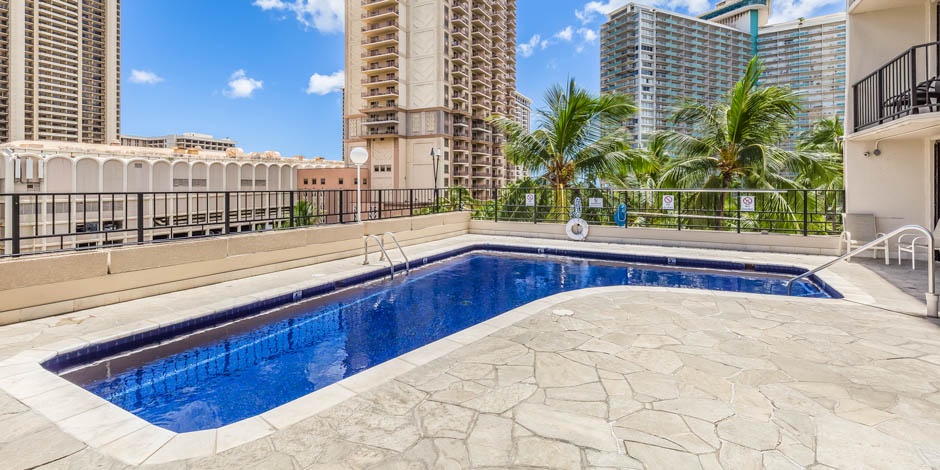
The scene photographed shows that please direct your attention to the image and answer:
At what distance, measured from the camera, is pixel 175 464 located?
2.09 metres

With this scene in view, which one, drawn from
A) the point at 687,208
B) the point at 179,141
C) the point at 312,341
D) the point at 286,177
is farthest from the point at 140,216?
the point at 179,141

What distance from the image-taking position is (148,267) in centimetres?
540

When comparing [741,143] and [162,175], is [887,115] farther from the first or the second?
[162,175]

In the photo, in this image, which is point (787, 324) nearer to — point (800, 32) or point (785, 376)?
point (785, 376)

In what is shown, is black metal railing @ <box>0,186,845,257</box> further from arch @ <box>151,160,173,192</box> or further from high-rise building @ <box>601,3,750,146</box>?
high-rise building @ <box>601,3,750,146</box>

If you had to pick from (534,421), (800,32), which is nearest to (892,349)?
(534,421)

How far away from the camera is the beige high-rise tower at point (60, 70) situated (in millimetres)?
67562

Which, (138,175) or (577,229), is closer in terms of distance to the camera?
(577,229)

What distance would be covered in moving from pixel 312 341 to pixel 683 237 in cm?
869

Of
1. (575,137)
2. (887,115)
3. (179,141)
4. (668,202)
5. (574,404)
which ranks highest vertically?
(179,141)

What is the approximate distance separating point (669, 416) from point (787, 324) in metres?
2.59

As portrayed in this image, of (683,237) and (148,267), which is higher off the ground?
(683,237)

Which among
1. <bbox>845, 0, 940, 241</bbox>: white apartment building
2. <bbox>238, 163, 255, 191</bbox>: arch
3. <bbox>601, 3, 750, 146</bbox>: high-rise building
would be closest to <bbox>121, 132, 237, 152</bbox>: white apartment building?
<bbox>238, 163, 255, 191</bbox>: arch

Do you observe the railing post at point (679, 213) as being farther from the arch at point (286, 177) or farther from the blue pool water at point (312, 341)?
the arch at point (286, 177)
